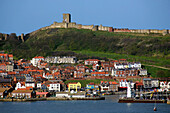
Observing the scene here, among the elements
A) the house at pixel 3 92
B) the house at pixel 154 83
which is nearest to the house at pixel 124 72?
the house at pixel 154 83

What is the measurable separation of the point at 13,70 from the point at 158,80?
32122mm

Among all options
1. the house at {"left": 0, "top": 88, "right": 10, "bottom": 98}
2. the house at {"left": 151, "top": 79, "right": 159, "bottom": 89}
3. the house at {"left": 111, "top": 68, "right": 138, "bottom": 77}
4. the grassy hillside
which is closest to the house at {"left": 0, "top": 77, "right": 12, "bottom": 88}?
the house at {"left": 0, "top": 88, "right": 10, "bottom": 98}

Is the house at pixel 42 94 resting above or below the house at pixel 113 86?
below

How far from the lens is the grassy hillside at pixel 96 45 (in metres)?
121

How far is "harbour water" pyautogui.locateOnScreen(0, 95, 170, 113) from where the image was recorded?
67.0 metres

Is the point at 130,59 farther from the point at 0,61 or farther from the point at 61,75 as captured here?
the point at 0,61

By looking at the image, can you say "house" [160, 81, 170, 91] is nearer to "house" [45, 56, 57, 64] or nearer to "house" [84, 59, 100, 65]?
"house" [84, 59, 100, 65]

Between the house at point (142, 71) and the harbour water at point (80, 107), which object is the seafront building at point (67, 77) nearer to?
the house at point (142, 71)

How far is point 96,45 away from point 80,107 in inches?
2519

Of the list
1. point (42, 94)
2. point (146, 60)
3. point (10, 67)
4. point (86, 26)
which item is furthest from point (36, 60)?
point (86, 26)

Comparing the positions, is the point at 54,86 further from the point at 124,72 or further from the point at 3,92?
the point at 124,72

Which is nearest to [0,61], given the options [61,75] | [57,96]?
[61,75]

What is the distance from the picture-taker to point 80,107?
70.6 metres

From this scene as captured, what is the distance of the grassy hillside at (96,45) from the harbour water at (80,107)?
1487 inches
